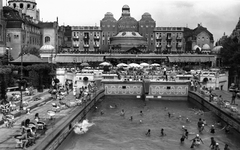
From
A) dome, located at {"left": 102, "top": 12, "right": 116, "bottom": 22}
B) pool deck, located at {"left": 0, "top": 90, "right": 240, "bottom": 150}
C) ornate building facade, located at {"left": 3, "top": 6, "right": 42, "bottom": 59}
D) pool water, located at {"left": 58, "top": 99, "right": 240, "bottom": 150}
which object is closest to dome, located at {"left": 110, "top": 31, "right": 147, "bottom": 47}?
dome, located at {"left": 102, "top": 12, "right": 116, "bottom": 22}

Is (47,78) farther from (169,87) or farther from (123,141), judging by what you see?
(123,141)

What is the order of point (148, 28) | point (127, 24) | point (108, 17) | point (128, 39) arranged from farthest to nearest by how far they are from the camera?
1. point (108, 17)
2. point (148, 28)
3. point (127, 24)
4. point (128, 39)

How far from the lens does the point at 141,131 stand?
31703 millimetres

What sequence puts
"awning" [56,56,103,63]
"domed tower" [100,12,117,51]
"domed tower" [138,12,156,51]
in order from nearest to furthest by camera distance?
"awning" [56,56,103,63] < "domed tower" [100,12,117,51] < "domed tower" [138,12,156,51]

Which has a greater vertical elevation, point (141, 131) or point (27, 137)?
point (27, 137)

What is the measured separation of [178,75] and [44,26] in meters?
69.8

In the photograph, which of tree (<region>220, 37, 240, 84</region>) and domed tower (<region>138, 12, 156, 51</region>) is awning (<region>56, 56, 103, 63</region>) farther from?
tree (<region>220, 37, 240, 84</region>)

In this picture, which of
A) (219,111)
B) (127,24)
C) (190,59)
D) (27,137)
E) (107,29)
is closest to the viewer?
(27,137)

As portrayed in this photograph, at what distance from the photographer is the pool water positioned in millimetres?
26562

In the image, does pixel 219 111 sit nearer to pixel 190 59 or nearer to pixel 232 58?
pixel 232 58

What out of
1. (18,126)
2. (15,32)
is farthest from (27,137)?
(15,32)

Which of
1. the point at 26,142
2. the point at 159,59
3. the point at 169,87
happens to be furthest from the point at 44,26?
the point at 26,142

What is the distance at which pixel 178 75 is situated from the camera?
5919 centimetres

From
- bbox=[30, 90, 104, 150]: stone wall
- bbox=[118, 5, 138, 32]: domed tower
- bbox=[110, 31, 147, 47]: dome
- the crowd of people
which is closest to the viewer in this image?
the crowd of people
